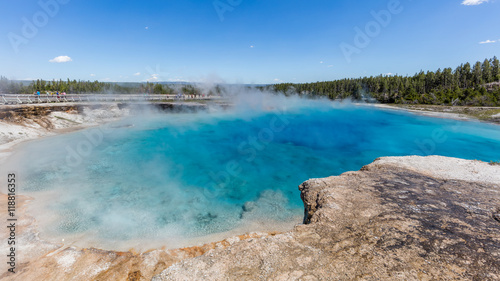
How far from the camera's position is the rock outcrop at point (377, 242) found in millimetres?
3279

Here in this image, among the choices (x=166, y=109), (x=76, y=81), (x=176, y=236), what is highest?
(x=76, y=81)

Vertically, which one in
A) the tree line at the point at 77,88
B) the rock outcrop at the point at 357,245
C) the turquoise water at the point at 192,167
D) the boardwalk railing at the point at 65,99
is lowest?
the turquoise water at the point at 192,167

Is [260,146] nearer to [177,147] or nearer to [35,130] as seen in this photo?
[177,147]

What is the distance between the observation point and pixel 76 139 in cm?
2123

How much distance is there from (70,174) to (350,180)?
16307 millimetres

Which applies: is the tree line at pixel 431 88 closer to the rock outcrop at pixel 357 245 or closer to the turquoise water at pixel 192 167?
the turquoise water at pixel 192 167

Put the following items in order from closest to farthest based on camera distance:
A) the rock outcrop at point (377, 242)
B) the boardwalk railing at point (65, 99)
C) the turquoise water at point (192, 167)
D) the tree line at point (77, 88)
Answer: the rock outcrop at point (377, 242)
the turquoise water at point (192, 167)
the boardwalk railing at point (65, 99)
the tree line at point (77, 88)

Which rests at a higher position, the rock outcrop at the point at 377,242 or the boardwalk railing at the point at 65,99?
the boardwalk railing at the point at 65,99

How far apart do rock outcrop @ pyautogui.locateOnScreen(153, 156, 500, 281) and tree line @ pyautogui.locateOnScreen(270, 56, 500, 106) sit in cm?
5906

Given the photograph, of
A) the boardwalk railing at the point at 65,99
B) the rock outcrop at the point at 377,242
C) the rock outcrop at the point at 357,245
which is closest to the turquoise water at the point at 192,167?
the rock outcrop at the point at 357,245

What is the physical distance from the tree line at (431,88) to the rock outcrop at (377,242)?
59.1 metres

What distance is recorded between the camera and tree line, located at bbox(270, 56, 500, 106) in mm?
47906

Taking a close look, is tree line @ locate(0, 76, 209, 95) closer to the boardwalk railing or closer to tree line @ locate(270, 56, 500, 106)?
the boardwalk railing

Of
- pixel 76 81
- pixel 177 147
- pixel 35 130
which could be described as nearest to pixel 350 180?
pixel 177 147
